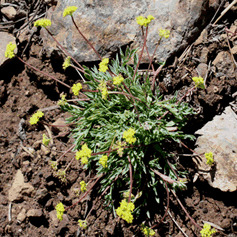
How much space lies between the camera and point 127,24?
17.4 ft

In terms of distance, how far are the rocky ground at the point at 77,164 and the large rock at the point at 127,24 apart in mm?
323

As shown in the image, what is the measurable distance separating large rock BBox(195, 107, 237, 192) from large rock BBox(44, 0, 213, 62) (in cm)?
168

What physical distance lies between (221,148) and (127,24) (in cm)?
310

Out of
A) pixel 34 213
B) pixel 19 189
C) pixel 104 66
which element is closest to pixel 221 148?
pixel 104 66

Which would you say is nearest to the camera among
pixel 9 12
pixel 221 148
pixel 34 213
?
pixel 221 148

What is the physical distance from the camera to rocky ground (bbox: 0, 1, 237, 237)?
4875 mm

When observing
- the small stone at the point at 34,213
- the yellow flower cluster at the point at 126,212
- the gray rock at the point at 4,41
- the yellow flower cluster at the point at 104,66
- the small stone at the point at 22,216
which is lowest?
the small stone at the point at 22,216

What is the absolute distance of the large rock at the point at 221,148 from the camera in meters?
4.67

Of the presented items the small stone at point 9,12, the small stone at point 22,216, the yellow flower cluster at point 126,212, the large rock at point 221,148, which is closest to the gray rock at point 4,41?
the small stone at point 9,12

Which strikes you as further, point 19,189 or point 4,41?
point 4,41

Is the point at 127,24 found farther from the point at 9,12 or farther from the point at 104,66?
the point at 9,12

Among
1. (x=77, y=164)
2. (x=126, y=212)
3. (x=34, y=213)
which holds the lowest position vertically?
(x=34, y=213)

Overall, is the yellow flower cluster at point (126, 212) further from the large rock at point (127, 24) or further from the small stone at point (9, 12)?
the small stone at point (9, 12)

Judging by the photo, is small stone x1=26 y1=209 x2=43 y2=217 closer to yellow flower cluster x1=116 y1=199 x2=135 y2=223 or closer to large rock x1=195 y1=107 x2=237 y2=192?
yellow flower cluster x1=116 y1=199 x2=135 y2=223
